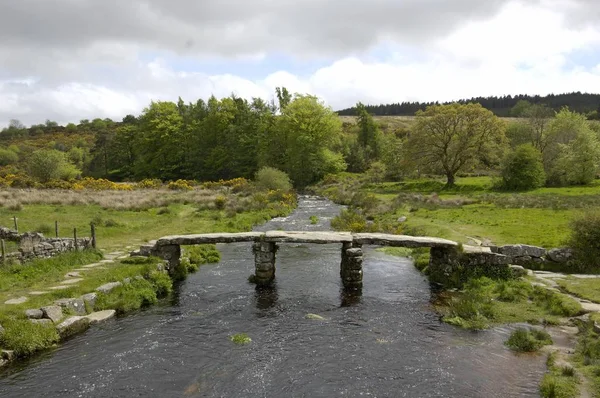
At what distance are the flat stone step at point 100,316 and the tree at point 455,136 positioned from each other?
158 feet

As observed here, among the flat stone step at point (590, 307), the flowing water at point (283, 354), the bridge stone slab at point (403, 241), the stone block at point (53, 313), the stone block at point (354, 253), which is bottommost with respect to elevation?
the flowing water at point (283, 354)

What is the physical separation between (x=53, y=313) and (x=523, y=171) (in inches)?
1927

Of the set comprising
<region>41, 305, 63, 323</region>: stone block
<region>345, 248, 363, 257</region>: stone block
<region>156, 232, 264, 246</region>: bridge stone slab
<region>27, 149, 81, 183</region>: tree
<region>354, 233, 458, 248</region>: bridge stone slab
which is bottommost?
<region>41, 305, 63, 323</region>: stone block

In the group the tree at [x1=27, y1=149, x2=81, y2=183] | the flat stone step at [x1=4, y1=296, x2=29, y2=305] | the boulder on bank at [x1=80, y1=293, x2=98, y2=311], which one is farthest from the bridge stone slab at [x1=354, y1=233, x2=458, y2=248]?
the tree at [x1=27, y1=149, x2=81, y2=183]

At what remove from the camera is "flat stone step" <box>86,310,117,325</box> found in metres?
14.6

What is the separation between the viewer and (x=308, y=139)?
219 feet

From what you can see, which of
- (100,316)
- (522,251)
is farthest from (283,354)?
(522,251)

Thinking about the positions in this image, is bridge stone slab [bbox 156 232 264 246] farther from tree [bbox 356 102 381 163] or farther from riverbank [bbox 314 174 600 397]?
tree [bbox 356 102 381 163]

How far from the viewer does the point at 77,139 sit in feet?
418

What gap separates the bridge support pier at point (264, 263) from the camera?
1930cm

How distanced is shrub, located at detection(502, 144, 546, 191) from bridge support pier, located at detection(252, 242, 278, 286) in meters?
39.7

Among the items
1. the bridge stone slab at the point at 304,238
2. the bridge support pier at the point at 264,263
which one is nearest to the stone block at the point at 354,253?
the bridge stone slab at the point at 304,238

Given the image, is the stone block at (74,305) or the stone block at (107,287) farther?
the stone block at (107,287)

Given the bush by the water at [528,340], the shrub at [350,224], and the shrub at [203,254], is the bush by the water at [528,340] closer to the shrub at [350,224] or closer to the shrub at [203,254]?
the shrub at [203,254]
